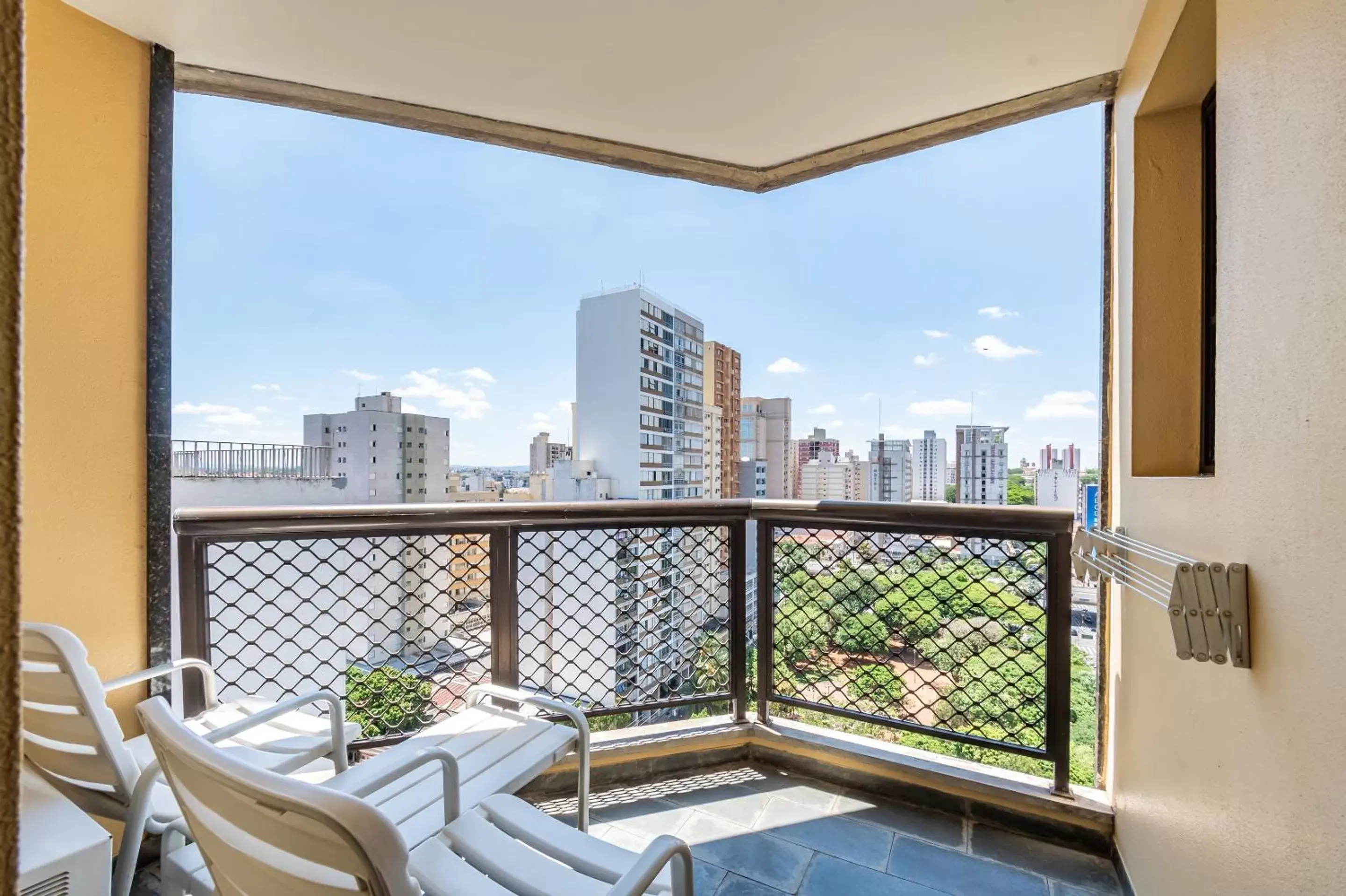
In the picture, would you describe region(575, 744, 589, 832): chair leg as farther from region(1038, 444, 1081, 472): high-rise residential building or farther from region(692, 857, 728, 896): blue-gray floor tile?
region(1038, 444, 1081, 472): high-rise residential building

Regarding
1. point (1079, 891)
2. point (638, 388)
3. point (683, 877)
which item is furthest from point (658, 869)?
point (638, 388)

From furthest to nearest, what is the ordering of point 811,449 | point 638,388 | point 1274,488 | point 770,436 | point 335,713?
point 638,388
point 770,436
point 811,449
point 335,713
point 1274,488

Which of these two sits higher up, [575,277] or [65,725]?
[575,277]

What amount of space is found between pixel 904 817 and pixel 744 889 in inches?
26.6

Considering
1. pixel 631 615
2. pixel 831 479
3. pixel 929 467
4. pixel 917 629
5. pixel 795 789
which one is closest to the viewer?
pixel 795 789

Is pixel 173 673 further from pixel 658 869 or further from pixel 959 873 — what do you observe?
pixel 959 873

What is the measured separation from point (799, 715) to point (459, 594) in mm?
1483

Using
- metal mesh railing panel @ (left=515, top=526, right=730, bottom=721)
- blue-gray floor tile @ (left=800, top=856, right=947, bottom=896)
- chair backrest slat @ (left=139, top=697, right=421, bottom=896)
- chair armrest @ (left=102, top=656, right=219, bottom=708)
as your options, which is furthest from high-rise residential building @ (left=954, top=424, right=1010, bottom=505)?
chair armrest @ (left=102, top=656, right=219, bottom=708)

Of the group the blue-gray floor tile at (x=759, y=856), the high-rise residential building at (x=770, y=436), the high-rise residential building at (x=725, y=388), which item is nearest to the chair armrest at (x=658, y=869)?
the blue-gray floor tile at (x=759, y=856)

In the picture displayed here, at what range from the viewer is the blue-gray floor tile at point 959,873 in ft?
5.41

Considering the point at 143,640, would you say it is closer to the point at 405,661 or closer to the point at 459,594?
the point at 405,661

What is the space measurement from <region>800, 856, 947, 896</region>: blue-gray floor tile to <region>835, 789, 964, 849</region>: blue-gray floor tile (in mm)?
233

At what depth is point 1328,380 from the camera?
75 cm

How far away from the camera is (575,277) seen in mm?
9719
